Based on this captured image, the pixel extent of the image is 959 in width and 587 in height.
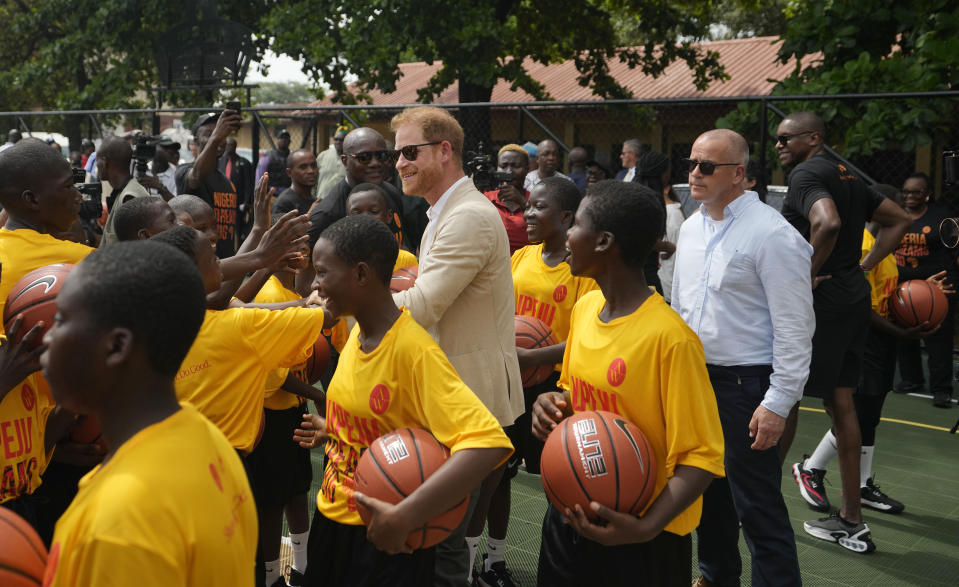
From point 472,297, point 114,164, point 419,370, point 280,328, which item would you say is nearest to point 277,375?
point 280,328

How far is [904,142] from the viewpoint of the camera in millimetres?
9531

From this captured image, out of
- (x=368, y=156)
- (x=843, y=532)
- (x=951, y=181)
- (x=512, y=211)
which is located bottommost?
(x=843, y=532)

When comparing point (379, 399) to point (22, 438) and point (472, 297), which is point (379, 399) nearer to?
point (472, 297)

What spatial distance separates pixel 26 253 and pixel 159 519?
2.12m

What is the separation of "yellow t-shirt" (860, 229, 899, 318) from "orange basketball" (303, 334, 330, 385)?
4.63 meters

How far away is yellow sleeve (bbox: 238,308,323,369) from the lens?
3180mm

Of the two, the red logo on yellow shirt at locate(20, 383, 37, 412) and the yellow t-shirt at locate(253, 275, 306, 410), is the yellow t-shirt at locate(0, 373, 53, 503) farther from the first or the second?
the yellow t-shirt at locate(253, 275, 306, 410)

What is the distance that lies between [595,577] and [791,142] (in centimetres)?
333

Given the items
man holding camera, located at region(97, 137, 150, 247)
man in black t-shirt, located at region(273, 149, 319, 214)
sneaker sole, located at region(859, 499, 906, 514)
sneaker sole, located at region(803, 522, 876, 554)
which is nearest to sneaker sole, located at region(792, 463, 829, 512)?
sneaker sole, located at region(859, 499, 906, 514)

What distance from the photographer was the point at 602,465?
2652 mm

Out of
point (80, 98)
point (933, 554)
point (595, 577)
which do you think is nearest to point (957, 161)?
point (933, 554)

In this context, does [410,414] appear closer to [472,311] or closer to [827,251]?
[472,311]

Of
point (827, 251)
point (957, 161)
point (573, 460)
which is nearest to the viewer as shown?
point (573, 460)

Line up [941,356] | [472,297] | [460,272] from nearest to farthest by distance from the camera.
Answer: [460,272], [472,297], [941,356]
